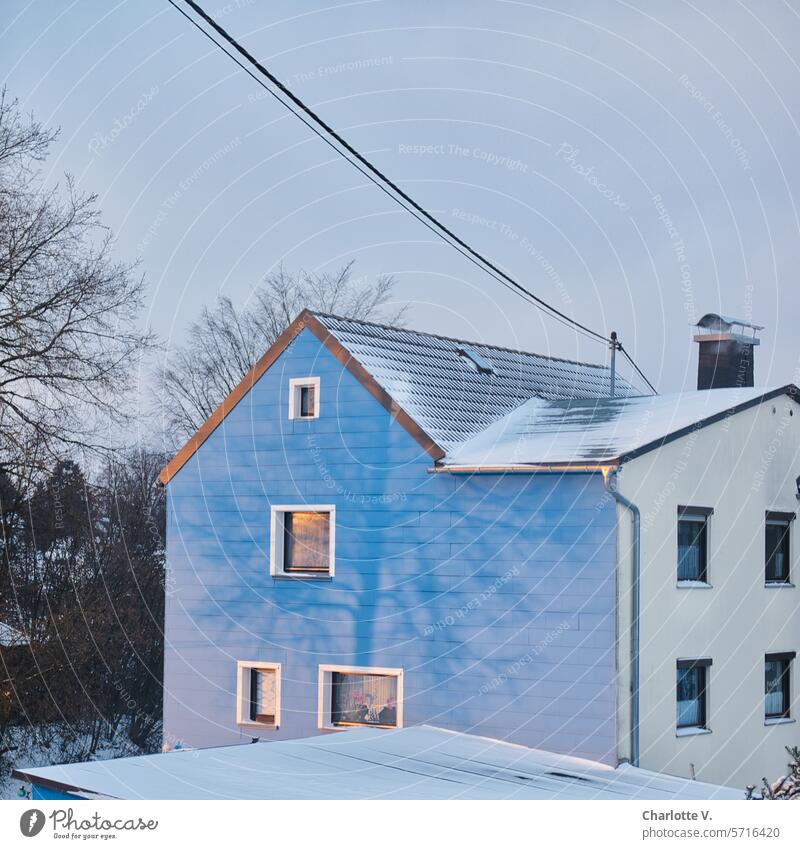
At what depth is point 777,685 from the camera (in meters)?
11.0

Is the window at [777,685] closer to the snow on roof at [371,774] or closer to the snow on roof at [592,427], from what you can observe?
the snow on roof at [592,427]

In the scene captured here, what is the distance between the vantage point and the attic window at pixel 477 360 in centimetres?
1155

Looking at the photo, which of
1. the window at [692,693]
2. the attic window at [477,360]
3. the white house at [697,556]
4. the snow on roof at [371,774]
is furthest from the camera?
the attic window at [477,360]

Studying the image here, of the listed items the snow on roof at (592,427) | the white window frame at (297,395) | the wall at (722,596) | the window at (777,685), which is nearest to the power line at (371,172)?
the snow on roof at (592,427)

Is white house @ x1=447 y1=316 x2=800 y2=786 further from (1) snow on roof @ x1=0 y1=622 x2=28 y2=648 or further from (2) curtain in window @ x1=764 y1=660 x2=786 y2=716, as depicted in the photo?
(1) snow on roof @ x1=0 y1=622 x2=28 y2=648

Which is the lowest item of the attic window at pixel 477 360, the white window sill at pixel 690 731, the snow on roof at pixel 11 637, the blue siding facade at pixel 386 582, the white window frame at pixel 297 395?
the white window sill at pixel 690 731

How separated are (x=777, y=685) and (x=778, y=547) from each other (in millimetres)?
1201

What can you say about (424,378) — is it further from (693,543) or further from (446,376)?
(693,543)

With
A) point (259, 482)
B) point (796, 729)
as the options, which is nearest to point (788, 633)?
point (796, 729)

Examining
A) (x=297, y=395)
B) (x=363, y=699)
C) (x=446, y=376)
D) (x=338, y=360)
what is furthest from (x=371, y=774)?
(x=446, y=376)

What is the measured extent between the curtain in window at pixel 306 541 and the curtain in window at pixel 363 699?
946 millimetres

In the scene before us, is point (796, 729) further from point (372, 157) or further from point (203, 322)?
point (203, 322)

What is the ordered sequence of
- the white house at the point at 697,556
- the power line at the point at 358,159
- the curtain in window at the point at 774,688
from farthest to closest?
the curtain in window at the point at 774,688
the white house at the point at 697,556
the power line at the point at 358,159
